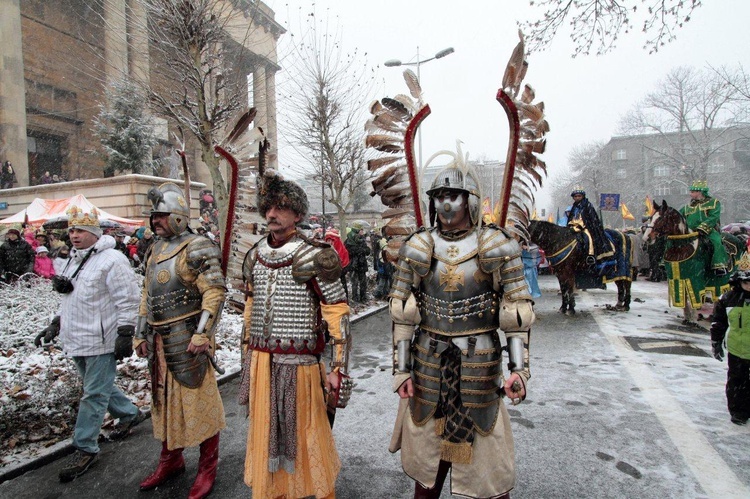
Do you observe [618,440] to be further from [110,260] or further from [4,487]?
[4,487]

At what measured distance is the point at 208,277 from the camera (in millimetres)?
3094

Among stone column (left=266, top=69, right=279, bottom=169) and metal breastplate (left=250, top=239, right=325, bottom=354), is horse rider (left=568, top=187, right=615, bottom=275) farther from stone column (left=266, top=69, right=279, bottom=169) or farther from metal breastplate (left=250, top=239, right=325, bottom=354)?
metal breastplate (left=250, top=239, right=325, bottom=354)

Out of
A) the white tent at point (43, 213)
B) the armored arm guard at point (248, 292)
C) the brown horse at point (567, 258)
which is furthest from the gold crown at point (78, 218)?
the white tent at point (43, 213)

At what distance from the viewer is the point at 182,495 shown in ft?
10.2

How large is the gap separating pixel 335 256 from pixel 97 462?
2.96m

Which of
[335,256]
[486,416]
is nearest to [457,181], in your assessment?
[335,256]

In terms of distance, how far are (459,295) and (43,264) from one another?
10.3 metres

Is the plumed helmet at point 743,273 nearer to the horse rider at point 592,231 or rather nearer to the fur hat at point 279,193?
the fur hat at point 279,193

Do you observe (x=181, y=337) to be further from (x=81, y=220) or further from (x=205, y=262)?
(x=81, y=220)

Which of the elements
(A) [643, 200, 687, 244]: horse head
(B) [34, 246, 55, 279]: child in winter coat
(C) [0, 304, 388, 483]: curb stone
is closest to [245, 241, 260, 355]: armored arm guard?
(C) [0, 304, 388, 483]: curb stone

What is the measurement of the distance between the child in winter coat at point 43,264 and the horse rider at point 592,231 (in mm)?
11532

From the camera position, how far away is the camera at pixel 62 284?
138 inches

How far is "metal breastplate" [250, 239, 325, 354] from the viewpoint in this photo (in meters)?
2.66

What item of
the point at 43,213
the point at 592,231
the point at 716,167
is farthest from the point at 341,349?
the point at 716,167
